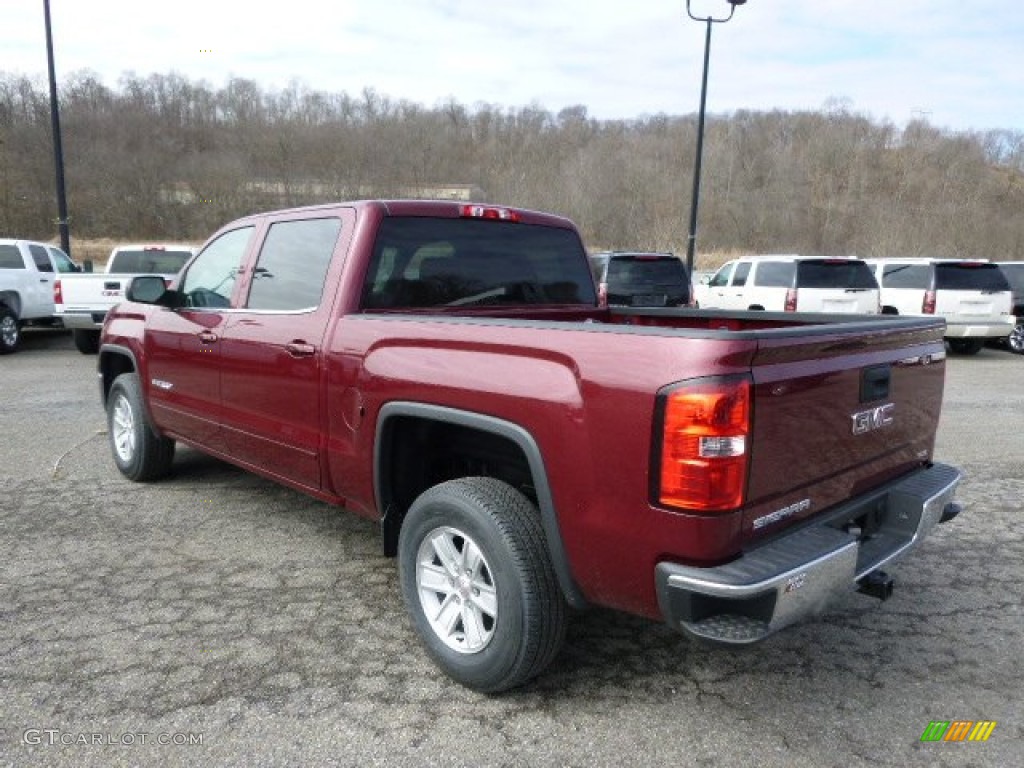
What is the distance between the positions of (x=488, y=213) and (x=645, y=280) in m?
9.26


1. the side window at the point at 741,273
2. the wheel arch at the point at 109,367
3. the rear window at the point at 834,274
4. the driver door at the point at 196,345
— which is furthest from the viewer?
the side window at the point at 741,273

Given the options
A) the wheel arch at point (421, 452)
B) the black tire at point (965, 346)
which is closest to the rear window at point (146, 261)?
the wheel arch at point (421, 452)

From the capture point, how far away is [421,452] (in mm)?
3344

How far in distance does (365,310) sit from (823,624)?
2.47m

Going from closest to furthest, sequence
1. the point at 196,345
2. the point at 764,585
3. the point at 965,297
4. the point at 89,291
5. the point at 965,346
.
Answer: the point at 764,585 → the point at 196,345 → the point at 89,291 → the point at 965,297 → the point at 965,346

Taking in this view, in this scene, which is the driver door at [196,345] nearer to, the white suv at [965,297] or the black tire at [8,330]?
the black tire at [8,330]

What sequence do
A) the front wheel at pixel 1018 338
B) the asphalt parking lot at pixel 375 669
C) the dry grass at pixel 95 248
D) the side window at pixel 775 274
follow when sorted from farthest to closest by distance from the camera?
the dry grass at pixel 95 248 → the front wheel at pixel 1018 338 → the side window at pixel 775 274 → the asphalt parking lot at pixel 375 669

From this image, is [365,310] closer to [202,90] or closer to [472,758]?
[472,758]

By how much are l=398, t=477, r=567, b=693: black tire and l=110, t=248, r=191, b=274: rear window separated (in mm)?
11827

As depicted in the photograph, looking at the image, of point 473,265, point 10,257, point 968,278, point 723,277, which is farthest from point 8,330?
point 968,278

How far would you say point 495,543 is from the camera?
2658mm

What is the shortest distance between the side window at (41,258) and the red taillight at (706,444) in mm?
14168

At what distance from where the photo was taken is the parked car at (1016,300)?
14.4 m

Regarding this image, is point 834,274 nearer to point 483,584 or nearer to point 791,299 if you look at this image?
point 791,299
